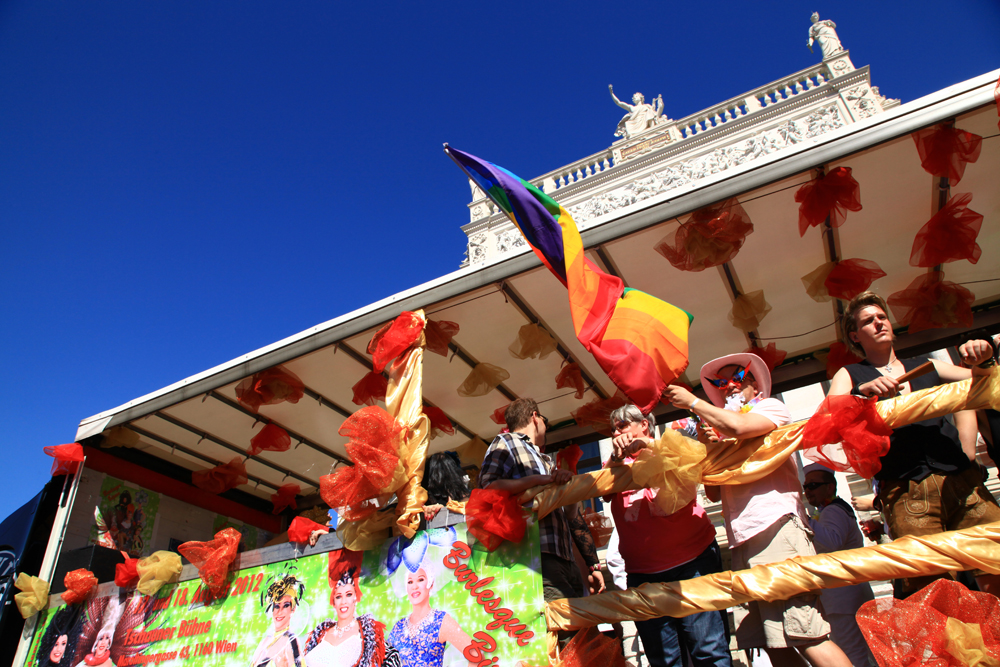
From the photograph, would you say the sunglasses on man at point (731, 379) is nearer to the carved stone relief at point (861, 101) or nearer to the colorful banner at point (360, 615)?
the colorful banner at point (360, 615)

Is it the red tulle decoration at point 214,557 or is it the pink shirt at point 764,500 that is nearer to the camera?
the pink shirt at point 764,500

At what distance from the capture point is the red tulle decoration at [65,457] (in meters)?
5.39

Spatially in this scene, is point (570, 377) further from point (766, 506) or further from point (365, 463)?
point (766, 506)

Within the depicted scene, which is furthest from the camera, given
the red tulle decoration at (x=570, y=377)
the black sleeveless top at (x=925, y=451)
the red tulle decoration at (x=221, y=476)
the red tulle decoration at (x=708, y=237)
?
the red tulle decoration at (x=221, y=476)

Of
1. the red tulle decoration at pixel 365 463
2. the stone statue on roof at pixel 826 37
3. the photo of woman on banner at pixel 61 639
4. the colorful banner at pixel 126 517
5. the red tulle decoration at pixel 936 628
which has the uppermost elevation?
the stone statue on roof at pixel 826 37

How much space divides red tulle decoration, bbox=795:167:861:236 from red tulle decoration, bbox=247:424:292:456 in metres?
5.20

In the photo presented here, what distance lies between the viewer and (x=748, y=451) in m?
2.57

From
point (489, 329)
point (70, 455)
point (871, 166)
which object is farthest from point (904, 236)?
point (70, 455)

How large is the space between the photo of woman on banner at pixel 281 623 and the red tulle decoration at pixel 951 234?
458cm

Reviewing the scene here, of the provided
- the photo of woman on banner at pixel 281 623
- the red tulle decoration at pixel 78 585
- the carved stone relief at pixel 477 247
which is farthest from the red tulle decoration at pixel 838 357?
the carved stone relief at pixel 477 247

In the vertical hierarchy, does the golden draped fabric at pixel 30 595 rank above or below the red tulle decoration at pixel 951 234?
below

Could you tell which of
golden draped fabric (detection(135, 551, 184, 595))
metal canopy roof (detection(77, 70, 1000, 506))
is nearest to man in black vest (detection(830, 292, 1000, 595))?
metal canopy roof (detection(77, 70, 1000, 506))

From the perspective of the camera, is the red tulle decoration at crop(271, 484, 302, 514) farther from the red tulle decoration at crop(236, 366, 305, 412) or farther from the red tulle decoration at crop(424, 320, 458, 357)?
the red tulle decoration at crop(424, 320, 458, 357)

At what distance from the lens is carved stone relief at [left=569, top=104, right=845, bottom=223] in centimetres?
1575
